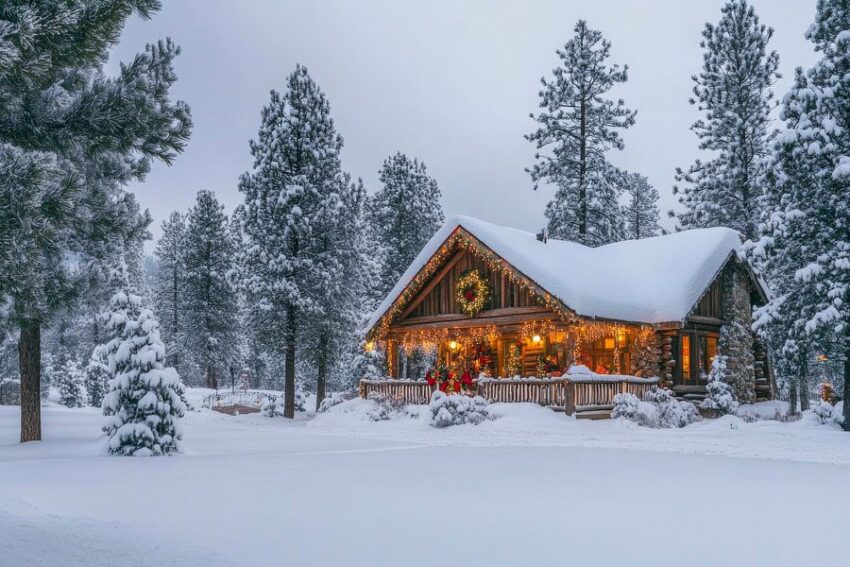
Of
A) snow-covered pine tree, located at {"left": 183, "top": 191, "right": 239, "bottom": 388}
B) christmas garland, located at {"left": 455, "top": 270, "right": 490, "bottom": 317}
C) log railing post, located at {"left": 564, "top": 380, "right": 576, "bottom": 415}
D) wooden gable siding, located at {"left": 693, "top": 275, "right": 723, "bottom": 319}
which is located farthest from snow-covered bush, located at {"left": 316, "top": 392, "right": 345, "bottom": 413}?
snow-covered pine tree, located at {"left": 183, "top": 191, "right": 239, "bottom": 388}

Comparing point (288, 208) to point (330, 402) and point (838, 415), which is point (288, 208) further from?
point (838, 415)

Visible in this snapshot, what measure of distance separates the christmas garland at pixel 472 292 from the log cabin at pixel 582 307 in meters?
0.04

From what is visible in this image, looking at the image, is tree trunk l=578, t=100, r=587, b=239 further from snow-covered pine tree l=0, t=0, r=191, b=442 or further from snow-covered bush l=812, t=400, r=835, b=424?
snow-covered pine tree l=0, t=0, r=191, b=442

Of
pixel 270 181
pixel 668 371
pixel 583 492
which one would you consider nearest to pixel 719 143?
pixel 668 371

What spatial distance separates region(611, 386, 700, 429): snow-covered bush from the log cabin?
82.8 inches

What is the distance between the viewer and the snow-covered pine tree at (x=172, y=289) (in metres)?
55.3

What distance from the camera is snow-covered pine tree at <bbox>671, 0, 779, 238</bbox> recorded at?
36.2 meters

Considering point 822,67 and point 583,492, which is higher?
point 822,67

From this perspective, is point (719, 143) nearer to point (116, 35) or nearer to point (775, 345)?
point (775, 345)

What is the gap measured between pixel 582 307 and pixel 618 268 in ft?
21.4

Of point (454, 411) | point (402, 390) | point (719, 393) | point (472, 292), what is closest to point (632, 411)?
point (454, 411)

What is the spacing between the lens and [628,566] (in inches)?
221

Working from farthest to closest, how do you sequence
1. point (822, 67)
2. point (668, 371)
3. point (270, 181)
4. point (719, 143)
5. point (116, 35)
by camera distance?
1. point (719, 143)
2. point (270, 181)
3. point (668, 371)
4. point (822, 67)
5. point (116, 35)

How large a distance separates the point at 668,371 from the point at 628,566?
72.6 feet
